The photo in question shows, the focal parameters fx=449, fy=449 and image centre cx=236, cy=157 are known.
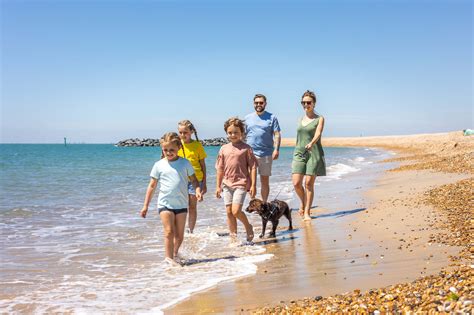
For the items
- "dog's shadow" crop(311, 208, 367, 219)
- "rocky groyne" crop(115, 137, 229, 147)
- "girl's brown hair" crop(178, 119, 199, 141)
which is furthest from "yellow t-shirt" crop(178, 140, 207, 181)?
"rocky groyne" crop(115, 137, 229, 147)

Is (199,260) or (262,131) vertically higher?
(262,131)

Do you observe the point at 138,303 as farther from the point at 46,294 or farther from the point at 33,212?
the point at 33,212

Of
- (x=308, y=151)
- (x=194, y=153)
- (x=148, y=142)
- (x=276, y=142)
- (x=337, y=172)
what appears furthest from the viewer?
(x=148, y=142)

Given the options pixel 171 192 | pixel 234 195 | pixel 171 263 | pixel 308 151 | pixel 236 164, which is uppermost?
pixel 308 151

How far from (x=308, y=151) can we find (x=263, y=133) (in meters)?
1.00

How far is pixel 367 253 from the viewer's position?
5457 millimetres

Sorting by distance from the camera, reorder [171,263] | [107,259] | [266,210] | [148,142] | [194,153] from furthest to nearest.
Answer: [148,142] → [266,210] → [194,153] → [107,259] → [171,263]

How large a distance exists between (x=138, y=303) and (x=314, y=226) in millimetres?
4314

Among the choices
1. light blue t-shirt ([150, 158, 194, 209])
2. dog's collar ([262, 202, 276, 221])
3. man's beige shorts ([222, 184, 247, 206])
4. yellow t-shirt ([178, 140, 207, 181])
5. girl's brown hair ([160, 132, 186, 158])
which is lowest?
dog's collar ([262, 202, 276, 221])

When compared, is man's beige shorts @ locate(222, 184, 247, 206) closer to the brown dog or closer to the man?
the brown dog

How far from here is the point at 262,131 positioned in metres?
8.30

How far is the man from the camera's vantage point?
8289 millimetres

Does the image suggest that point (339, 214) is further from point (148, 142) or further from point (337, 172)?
point (148, 142)

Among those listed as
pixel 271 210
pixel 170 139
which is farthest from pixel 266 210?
pixel 170 139
